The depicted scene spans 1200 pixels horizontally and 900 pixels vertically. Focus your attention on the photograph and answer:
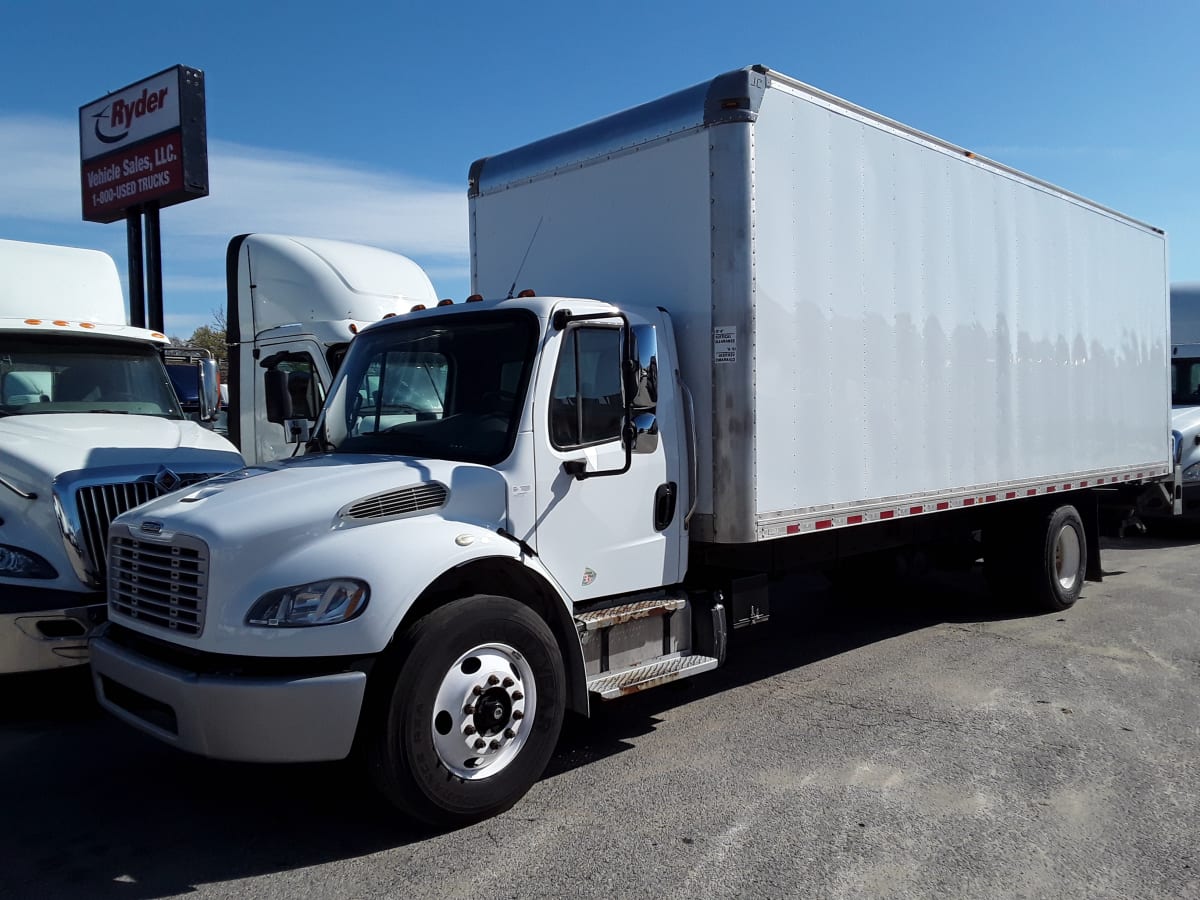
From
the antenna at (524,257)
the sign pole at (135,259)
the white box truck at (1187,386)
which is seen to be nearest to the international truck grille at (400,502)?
the antenna at (524,257)

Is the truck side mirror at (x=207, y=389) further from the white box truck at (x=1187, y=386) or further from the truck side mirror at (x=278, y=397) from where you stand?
the white box truck at (x=1187, y=386)

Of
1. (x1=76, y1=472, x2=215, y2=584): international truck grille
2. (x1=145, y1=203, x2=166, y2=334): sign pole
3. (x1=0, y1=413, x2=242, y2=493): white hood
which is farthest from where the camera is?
(x1=145, y1=203, x2=166, y2=334): sign pole

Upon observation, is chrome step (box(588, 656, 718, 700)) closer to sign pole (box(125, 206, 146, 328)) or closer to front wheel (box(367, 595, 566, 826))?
front wheel (box(367, 595, 566, 826))

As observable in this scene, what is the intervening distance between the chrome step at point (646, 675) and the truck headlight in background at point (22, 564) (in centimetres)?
326

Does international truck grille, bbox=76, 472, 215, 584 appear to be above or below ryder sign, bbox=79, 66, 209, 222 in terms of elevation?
below

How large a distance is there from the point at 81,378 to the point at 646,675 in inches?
201

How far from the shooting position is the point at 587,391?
5031 mm

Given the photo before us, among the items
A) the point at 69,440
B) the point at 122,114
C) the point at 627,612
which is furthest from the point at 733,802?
the point at 122,114

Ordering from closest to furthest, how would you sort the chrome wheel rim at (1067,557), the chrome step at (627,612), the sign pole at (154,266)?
the chrome step at (627,612), the chrome wheel rim at (1067,557), the sign pole at (154,266)

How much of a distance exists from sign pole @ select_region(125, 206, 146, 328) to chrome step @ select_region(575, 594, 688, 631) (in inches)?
619

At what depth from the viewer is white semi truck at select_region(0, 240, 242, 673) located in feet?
18.0

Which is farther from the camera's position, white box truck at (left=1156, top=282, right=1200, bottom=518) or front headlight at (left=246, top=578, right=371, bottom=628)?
white box truck at (left=1156, top=282, right=1200, bottom=518)

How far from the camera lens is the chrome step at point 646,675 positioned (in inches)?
194

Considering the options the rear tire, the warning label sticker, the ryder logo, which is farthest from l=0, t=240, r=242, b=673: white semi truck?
the ryder logo
